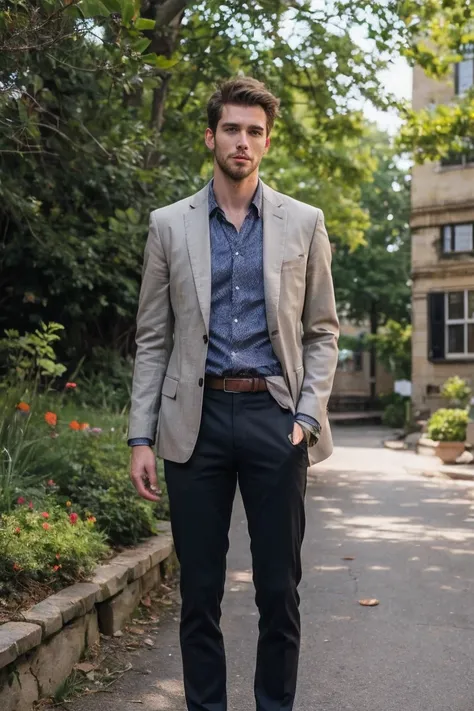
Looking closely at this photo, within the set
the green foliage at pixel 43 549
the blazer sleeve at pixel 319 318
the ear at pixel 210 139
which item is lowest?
the green foliage at pixel 43 549

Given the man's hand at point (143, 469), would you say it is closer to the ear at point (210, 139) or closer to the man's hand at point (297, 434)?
the man's hand at point (297, 434)

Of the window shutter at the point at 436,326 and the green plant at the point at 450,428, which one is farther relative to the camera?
the window shutter at the point at 436,326

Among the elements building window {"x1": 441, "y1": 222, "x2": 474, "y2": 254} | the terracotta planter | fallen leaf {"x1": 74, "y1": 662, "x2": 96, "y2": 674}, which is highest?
building window {"x1": 441, "y1": 222, "x2": 474, "y2": 254}

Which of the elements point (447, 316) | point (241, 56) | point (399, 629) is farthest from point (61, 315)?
point (447, 316)

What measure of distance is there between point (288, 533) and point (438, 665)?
197cm

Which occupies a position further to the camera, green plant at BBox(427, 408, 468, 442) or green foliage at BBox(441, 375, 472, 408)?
green foliage at BBox(441, 375, 472, 408)

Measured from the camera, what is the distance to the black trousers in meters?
3.20

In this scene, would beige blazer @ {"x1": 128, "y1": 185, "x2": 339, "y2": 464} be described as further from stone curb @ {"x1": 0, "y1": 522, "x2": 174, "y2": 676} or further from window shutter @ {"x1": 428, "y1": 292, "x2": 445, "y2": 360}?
window shutter @ {"x1": 428, "y1": 292, "x2": 445, "y2": 360}

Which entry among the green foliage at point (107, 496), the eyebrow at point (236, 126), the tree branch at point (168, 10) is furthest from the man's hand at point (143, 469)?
the tree branch at point (168, 10)

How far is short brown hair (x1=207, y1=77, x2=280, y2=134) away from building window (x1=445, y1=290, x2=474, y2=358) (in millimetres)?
22866

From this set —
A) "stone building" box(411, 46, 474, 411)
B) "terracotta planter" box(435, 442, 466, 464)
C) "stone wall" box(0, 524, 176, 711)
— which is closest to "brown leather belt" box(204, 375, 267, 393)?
"stone wall" box(0, 524, 176, 711)

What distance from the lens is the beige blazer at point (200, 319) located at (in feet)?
10.6

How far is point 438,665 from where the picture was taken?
4.76m

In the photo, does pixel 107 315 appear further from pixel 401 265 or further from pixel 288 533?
pixel 401 265
